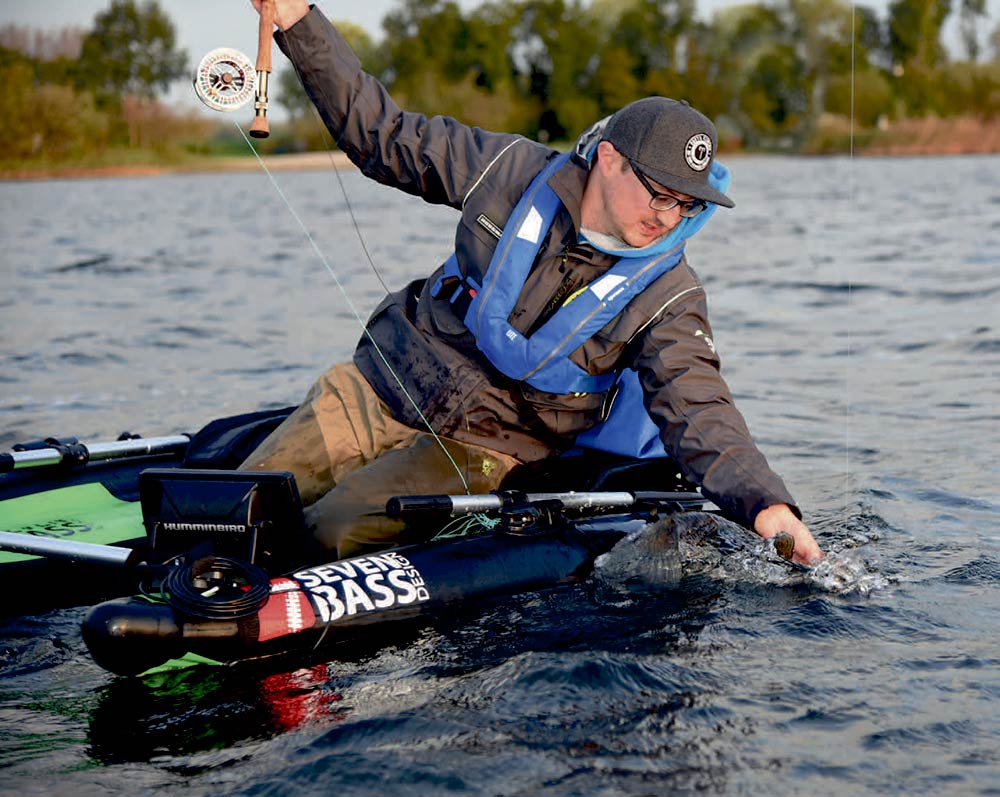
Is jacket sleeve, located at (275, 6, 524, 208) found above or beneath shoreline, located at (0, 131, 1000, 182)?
beneath

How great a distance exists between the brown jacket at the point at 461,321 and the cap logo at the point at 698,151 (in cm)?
39

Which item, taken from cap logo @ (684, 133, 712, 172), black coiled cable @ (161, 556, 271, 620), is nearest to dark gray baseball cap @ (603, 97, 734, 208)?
cap logo @ (684, 133, 712, 172)

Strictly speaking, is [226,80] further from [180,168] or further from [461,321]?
[180,168]

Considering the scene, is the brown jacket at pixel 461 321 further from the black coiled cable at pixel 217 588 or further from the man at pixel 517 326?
the black coiled cable at pixel 217 588

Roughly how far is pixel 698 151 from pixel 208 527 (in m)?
1.84

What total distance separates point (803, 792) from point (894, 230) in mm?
16539

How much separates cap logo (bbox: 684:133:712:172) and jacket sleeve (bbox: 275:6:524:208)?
0.69 m

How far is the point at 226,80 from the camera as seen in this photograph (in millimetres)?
4340

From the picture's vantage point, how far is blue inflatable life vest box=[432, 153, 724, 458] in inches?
166

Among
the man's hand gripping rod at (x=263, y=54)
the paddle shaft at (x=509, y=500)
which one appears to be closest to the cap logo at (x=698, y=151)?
the paddle shaft at (x=509, y=500)

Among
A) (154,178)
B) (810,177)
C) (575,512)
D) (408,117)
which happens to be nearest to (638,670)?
(575,512)

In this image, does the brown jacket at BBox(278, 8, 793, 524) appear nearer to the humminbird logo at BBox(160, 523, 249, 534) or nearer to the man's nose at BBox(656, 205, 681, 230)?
the man's nose at BBox(656, 205, 681, 230)

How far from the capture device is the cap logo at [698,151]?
13.1ft

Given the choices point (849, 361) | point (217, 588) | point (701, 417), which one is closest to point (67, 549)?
point (217, 588)
